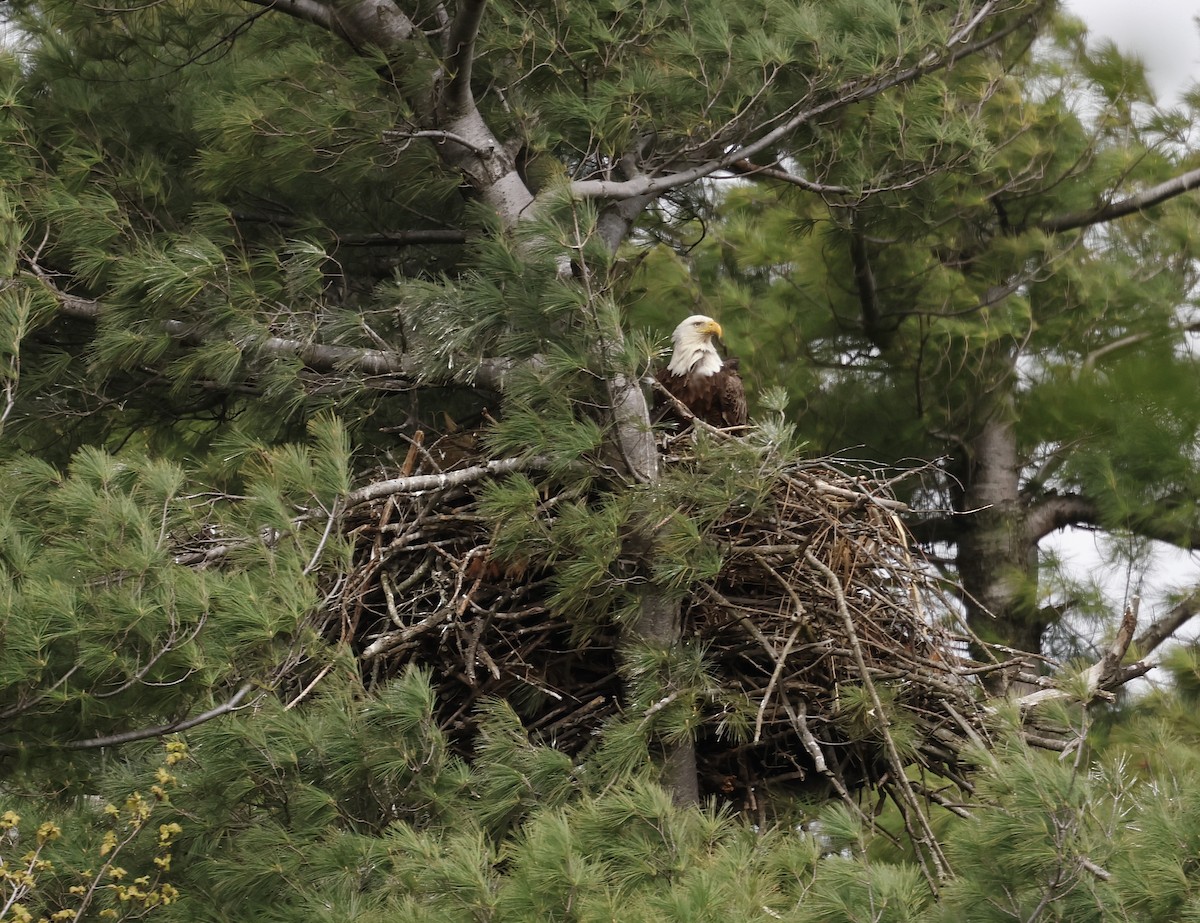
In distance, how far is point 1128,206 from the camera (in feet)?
24.8

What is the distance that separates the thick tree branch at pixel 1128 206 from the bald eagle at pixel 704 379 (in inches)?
83.7

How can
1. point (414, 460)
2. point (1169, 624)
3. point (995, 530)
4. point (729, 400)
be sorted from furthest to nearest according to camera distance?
1. point (995, 530)
2. point (1169, 624)
3. point (729, 400)
4. point (414, 460)

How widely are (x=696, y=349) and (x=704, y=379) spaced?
7.7 inches

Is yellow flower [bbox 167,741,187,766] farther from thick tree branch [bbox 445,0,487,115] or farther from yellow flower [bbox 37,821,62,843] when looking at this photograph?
thick tree branch [bbox 445,0,487,115]

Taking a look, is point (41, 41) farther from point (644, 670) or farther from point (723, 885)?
point (723, 885)

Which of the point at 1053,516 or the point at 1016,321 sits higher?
the point at 1016,321

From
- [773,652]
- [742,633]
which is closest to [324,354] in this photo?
[742,633]

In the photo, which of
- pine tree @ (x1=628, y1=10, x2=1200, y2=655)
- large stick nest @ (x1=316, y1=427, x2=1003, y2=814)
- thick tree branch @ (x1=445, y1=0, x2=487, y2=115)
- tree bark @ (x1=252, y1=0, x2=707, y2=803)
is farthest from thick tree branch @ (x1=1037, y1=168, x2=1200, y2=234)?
thick tree branch @ (x1=445, y1=0, x2=487, y2=115)

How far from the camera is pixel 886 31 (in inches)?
223

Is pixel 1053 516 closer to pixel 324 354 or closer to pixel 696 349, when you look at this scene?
pixel 696 349

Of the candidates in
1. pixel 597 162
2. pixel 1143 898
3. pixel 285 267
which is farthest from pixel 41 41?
pixel 1143 898

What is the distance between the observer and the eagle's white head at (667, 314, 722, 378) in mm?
6289

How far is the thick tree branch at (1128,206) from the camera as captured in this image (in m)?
7.47

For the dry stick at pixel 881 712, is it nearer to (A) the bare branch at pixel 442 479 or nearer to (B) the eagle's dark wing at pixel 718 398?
(A) the bare branch at pixel 442 479
